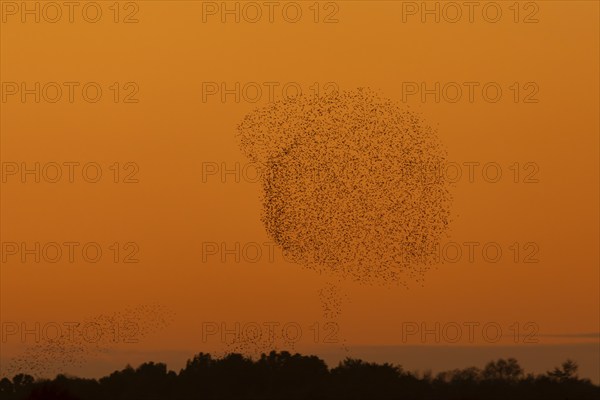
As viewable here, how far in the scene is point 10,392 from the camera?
538ft

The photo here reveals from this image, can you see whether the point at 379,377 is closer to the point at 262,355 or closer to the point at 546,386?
the point at 262,355

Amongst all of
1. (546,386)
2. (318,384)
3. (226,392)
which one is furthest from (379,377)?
(546,386)

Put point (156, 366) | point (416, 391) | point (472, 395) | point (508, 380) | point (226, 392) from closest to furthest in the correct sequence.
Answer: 1. point (472, 395)
2. point (508, 380)
3. point (416, 391)
4. point (226, 392)
5. point (156, 366)

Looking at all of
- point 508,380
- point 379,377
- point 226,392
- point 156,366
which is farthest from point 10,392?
point 508,380

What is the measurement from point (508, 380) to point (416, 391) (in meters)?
12.1

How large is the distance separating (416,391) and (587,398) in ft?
52.6

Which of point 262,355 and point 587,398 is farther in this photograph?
point 262,355

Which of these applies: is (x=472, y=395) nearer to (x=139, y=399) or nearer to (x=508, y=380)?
(x=508, y=380)

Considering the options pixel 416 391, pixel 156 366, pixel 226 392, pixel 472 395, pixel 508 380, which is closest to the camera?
pixel 472 395

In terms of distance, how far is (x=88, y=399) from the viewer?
145 metres

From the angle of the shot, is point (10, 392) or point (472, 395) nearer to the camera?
point (472, 395)

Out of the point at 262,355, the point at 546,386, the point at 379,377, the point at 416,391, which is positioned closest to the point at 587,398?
the point at 546,386

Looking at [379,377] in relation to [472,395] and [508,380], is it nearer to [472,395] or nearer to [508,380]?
[508,380]

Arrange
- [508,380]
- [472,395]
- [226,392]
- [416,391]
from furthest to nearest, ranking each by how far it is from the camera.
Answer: [226,392], [416,391], [508,380], [472,395]
